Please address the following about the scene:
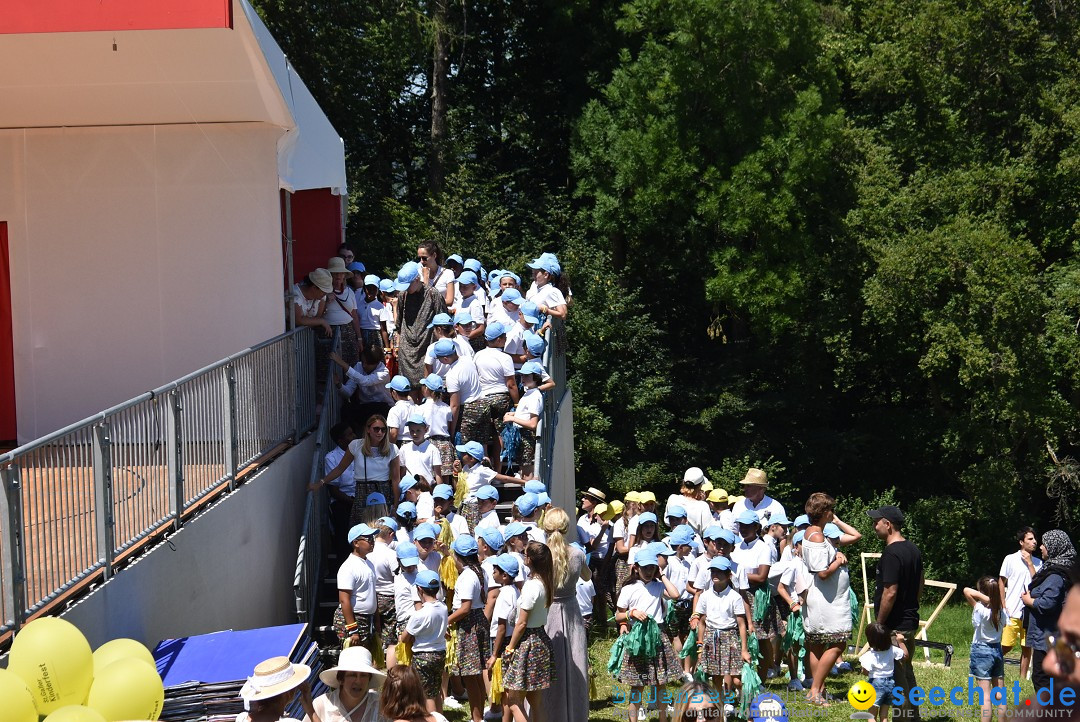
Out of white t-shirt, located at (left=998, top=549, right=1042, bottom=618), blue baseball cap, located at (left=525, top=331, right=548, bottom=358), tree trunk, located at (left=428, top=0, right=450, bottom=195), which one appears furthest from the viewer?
tree trunk, located at (left=428, top=0, right=450, bottom=195)

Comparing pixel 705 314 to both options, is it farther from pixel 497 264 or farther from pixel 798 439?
pixel 497 264

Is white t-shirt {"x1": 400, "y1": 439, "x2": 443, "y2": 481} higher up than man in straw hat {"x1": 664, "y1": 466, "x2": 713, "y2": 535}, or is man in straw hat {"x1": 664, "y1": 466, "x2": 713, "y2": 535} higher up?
white t-shirt {"x1": 400, "y1": 439, "x2": 443, "y2": 481}

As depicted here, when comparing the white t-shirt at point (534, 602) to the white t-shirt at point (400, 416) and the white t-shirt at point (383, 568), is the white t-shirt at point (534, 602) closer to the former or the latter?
the white t-shirt at point (383, 568)

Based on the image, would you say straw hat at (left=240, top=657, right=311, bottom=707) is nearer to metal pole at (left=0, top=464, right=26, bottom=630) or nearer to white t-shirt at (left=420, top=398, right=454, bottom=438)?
metal pole at (left=0, top=464, right=26, bottom=630)

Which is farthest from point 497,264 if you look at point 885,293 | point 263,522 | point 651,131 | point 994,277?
point 263,522

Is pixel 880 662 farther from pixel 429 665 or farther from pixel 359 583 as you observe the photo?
pixel 359 583

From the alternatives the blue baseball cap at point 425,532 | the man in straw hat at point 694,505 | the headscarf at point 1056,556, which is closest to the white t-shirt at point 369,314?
the man in straw hat at point 694,505

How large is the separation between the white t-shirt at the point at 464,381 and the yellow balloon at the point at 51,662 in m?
5.66

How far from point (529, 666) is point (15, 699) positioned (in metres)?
3.81

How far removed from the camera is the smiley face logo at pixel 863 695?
895 centimetres

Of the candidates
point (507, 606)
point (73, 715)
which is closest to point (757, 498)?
point (507, 606)

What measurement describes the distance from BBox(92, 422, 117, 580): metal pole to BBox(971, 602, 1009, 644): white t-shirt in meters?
6.99

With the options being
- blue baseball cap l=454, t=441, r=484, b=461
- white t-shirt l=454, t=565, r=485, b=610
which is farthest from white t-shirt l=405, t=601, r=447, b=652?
blue baseball cap l=454, t=441, r=484, b=461

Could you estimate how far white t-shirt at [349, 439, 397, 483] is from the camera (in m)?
11.5
